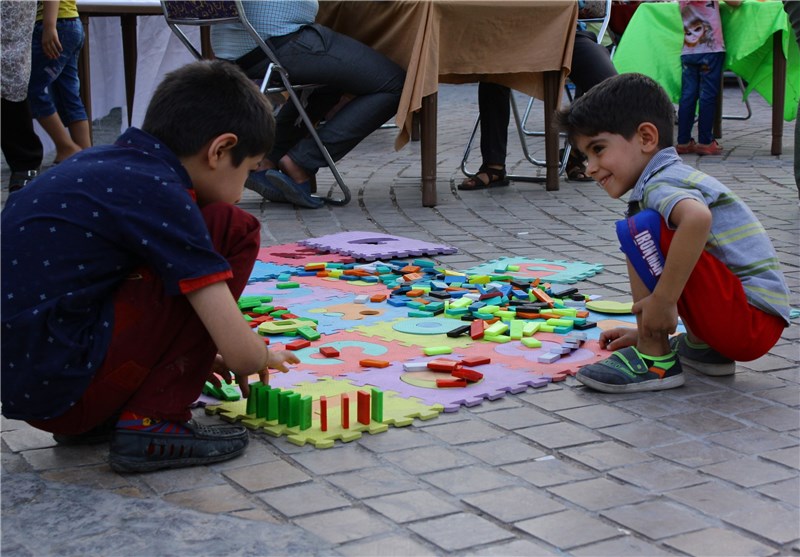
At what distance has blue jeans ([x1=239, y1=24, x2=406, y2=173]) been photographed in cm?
617

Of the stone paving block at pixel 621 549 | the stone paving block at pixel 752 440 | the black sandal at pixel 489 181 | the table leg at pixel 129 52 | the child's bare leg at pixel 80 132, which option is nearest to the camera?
the stone paving block at pixel 621 549

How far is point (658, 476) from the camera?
8.00 feet

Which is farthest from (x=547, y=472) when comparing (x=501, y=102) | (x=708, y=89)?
(x=708, y=89)

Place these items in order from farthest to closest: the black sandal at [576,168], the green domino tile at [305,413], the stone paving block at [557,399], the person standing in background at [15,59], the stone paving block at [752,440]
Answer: the black sandal at [576,168], the person standing in background at [15,59], the stone paving block at [557,399], the green domino tile at [305,413], the stone paving block at [752,440]

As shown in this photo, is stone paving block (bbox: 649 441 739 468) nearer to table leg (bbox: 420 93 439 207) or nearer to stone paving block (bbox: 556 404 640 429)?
stone paving block (bbox: 556 404 640 429)

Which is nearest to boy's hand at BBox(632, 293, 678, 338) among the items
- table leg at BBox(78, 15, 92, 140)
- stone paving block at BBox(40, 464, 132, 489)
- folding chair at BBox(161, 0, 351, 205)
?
stone paving block at BBox(40, 464, 132, 489)

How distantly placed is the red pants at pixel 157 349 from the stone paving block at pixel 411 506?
1.92 ft

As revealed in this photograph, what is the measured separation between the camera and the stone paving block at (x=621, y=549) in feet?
6.66

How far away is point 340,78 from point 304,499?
4320mm

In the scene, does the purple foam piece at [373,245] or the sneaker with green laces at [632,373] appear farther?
the purple foam piece at [373,245]

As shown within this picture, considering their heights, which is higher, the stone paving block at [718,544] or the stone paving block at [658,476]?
the stone paving block at [718,544]

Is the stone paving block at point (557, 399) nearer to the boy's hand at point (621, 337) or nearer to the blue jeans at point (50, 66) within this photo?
the boy's hand at point (621, 337)

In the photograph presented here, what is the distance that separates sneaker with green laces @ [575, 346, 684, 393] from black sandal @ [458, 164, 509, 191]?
400 cm

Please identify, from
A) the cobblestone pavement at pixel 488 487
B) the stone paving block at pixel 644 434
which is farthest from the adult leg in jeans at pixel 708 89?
the stone paving block at pixel 644 434
